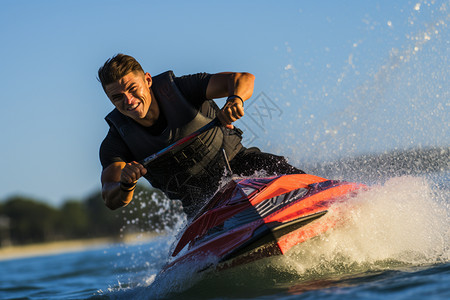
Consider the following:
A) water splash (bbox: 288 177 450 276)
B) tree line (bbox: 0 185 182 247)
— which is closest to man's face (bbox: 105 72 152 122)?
water splash (bbox: 288 177 450 276)

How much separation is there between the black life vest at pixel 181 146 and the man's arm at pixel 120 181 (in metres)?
0.34

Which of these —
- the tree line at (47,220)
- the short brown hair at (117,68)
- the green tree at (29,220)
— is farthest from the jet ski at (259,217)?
the green tree at (29,220)

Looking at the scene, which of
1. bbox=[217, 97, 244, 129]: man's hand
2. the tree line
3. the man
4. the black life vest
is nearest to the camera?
bbox=[217, 97, 244, 129]: man's hand

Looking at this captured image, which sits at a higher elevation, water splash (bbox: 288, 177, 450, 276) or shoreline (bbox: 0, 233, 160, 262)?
shoreline (bbox: 0, 233, 160, 262)

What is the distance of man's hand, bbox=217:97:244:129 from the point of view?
4488 millimetres

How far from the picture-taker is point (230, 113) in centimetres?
448

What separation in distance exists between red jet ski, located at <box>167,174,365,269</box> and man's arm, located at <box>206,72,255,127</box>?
629 millimetres

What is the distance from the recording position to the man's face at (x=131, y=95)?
488 cm

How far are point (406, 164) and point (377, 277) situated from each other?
10.4 feet

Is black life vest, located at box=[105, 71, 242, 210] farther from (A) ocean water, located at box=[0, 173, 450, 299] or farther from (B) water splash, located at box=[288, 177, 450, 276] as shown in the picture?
(B) water splash, located at box=[288, 177, 450, 276]

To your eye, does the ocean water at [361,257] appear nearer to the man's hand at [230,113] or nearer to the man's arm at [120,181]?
the man's arm at [120,181]

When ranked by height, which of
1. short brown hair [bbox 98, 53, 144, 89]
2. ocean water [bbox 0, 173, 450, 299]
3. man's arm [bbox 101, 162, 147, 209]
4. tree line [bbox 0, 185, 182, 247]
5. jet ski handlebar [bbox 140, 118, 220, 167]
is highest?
tree line [bbox 0, 185, 182, 247]

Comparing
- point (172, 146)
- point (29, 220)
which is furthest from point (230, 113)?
point (29, 220)

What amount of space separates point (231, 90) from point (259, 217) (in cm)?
124
